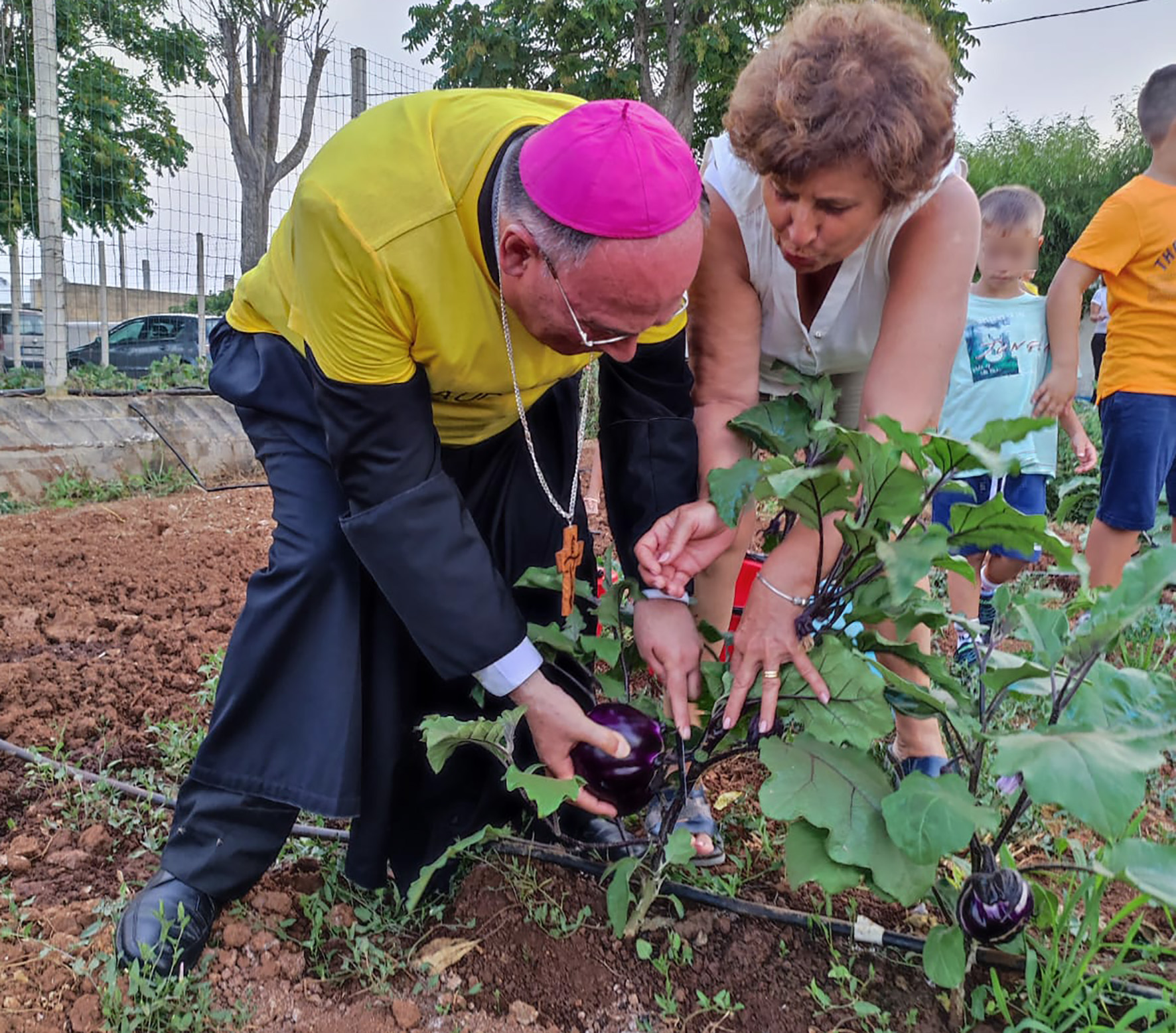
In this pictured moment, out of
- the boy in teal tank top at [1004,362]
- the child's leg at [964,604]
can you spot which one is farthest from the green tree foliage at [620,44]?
the child's leg at [964,604]

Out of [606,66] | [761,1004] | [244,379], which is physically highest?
[606,66]

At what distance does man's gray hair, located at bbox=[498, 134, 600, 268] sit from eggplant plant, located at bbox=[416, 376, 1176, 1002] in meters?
0.36

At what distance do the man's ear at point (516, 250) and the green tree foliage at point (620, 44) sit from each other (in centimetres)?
1002

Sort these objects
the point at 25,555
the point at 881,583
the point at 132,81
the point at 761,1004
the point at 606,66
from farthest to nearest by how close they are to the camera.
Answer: the point at 606,66
the point at 132,81
the point at 25,555
the point at 761,1004
the point at 881,583

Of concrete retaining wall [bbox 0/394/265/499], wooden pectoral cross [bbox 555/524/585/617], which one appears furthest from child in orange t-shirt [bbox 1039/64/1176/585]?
concrete retaining wall [bbox 0/394/265/499]

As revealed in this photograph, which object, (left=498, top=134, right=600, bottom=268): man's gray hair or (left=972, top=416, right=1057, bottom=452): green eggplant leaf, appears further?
(left=498, top=134, right=600, bottom=268): man's gray hair

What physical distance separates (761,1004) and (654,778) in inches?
14.5

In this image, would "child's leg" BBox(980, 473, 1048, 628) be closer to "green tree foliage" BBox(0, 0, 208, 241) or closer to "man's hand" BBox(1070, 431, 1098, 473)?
"man's hand" BBox(1070, 431, 1098, 473)

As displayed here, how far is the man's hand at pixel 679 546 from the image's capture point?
5.05 ft

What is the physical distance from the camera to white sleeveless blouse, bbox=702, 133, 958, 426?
1610mm

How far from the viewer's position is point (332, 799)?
151 cm

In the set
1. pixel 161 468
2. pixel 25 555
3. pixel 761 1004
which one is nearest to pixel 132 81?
pixel 161 468

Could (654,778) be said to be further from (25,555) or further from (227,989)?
(25,555)

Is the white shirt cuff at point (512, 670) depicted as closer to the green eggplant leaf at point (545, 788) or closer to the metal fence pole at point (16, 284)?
the green eggplant leaf at point (545, 788)
